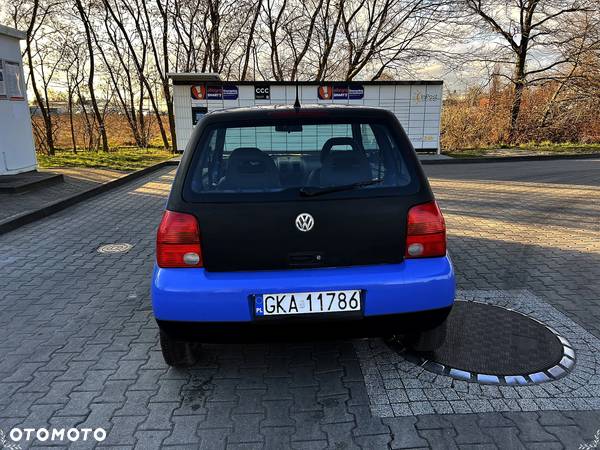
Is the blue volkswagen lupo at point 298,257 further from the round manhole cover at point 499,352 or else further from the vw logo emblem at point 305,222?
the round manhole cover at point 499,352

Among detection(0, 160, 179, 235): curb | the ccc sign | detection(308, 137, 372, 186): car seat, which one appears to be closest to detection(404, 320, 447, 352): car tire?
detection(308, 137, 372, 186): car seat

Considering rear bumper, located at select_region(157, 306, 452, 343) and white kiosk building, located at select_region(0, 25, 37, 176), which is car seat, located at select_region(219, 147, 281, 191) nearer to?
rear bumper, located at select_region(157, 306, 452, 343)

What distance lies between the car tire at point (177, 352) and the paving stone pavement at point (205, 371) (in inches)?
3.1

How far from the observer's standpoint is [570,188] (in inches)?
390

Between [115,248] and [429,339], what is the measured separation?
4.28m

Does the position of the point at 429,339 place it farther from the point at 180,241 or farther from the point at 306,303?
the point at 180,241

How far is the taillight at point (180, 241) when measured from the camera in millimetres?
2508

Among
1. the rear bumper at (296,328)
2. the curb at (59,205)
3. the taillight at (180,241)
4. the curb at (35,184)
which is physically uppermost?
the taillight at (180,241)

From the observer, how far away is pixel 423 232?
2605mm

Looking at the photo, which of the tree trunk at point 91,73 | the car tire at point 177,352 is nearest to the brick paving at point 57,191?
the car tire at point 177,352

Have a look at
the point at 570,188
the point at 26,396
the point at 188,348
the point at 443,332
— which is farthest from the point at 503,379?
the point at 570,188

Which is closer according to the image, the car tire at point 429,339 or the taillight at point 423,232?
the taillight at point 423,232

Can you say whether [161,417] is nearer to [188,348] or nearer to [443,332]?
[188,348]

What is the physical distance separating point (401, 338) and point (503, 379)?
0.70m
